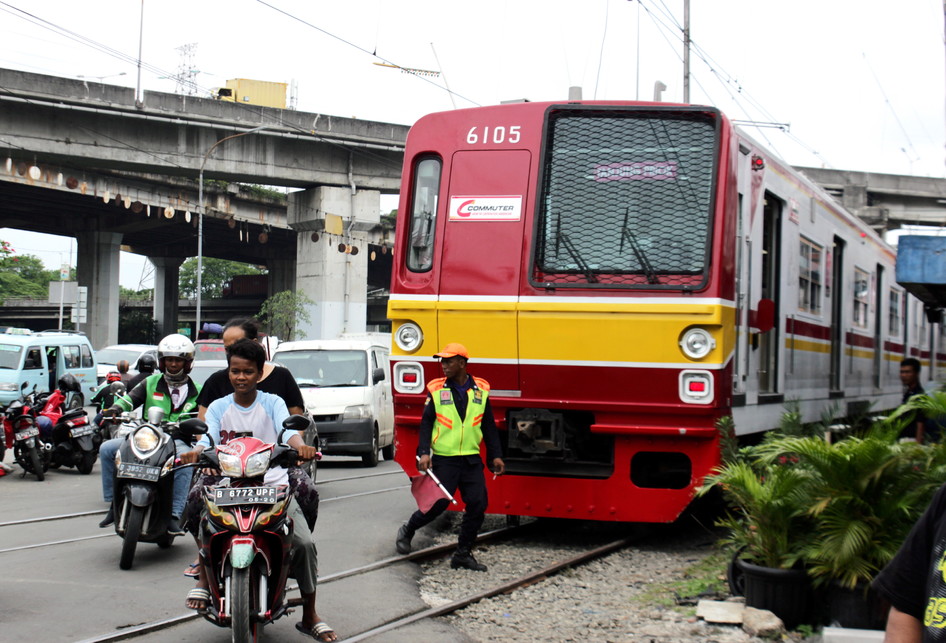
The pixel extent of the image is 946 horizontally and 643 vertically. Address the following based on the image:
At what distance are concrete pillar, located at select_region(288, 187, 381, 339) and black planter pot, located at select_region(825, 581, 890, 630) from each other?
32.2 metres

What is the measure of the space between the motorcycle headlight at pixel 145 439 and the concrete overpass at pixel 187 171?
24.6 meters

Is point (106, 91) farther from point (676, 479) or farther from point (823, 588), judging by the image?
point (823, 588)

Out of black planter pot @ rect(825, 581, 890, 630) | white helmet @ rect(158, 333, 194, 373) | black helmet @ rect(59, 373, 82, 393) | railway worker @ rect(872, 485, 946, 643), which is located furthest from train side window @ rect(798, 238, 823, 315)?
black helmet @ rect(59, 373, 82, 393)

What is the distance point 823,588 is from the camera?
6488mm

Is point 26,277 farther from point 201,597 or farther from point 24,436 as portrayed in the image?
point 201,597

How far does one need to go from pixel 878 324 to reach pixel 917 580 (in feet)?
46.3

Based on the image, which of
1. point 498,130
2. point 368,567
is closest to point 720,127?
point 498,130

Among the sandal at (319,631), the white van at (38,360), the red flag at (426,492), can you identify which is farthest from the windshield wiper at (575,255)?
the white van at (38,360)

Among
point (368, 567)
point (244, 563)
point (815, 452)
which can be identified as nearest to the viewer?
point (244, 563)

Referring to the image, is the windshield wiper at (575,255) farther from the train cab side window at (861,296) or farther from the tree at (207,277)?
the tree at (207,277)

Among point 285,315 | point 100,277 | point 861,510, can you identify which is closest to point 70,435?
point 861,510

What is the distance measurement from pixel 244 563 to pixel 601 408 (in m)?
3.94

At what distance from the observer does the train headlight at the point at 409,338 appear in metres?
8.86

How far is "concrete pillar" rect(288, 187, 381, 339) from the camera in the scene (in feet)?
124
